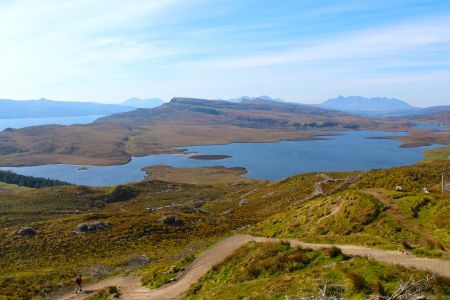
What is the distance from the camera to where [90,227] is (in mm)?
57031

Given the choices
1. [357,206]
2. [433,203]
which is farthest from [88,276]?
[433,203]

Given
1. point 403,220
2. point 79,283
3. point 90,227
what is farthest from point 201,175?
point 403,220

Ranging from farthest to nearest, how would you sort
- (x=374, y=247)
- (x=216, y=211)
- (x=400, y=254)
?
(x=216, y=211) < (x=374, y=247) < (x=400, y=254)

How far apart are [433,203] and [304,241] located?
1154cm

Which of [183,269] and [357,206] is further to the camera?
[357,206]

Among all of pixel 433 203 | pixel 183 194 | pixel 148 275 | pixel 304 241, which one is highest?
pixel 433 203

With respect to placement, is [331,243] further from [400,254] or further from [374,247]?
[400,254]

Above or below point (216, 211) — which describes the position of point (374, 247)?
above

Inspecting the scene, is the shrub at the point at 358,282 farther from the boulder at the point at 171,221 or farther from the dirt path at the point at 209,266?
the boulder at the point at 171,221

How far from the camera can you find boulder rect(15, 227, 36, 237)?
54.8 m

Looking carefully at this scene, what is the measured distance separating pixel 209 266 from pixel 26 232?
36.8 metres

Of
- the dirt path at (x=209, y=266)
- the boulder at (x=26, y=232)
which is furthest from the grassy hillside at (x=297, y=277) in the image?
the boulder at (x=26, y=232)

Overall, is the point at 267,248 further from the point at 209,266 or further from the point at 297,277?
the point at 297,277

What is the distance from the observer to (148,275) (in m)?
32.6
